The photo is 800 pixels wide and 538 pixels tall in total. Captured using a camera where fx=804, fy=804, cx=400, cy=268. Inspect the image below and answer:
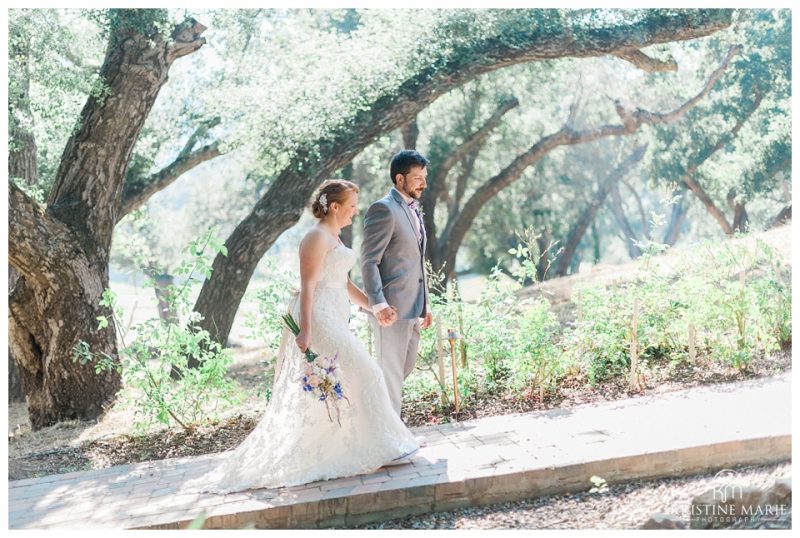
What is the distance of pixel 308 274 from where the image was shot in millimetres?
4254

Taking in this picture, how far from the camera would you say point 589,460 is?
4027 millimetres

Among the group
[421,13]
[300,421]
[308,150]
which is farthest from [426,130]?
[300,421]

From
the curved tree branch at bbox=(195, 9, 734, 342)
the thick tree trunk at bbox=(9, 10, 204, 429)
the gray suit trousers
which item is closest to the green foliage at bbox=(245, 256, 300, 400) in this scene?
the gray suit trousers

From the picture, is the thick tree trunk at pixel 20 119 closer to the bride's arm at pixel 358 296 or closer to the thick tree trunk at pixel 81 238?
the thick tree trunk at pixel 81 238

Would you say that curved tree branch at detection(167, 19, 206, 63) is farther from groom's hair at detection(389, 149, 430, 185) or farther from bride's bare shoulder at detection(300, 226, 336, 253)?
bride's bare shoulder at detection(300, 226, 336, 253)

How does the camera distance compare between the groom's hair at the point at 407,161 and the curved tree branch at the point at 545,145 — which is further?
the curved tree branch at the point at 545,145

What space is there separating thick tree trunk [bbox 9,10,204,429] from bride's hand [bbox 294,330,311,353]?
3.20 meters

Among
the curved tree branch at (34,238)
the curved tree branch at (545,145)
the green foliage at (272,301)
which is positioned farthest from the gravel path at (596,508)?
the curved tree branch at (545,145)

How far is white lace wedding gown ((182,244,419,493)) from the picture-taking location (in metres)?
4.21

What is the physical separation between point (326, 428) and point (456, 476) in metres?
0.75

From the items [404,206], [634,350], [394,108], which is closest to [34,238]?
[404,206]

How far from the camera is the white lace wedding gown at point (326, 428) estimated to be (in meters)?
4.21

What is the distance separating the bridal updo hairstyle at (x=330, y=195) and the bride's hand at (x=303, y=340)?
0.63m
